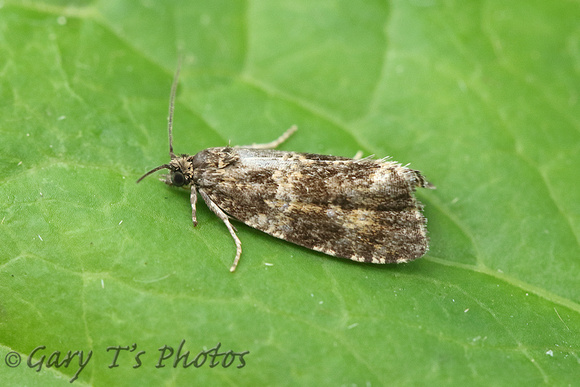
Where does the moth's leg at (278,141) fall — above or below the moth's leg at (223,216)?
above

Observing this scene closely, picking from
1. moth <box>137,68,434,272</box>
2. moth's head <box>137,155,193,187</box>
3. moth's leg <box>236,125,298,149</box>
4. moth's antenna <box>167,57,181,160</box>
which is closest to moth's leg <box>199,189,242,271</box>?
moth <box>137,68,434,272</box>

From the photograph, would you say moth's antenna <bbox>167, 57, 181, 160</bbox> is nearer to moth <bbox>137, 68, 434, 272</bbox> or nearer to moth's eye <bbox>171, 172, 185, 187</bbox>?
moth <bbox>137, 68, 434, 272</bbox>

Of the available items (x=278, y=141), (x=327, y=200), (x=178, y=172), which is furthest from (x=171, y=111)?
Result: (x=327, y=200)

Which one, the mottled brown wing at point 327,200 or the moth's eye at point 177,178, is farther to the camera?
the moth's eye at point 177,178

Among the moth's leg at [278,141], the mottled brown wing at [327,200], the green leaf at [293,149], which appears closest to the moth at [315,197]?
the mottled brown wing at [327,200]

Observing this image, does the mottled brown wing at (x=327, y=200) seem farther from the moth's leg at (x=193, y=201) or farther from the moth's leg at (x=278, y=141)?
the moth's leg at (x=278, y=141)

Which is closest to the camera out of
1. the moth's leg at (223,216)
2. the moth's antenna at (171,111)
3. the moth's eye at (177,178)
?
the moth's leg at (223,216)

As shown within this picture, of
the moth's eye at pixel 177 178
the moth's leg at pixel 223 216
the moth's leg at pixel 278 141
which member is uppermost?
the moth's leg at pixel 278 141
